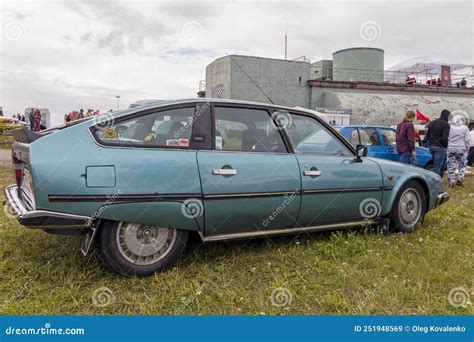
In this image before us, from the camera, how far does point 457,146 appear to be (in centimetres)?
844

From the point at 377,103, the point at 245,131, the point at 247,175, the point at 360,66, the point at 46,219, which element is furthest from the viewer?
the point at 360,66

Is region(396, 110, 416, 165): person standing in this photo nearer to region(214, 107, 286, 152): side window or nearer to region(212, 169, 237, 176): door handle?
region(214, 107, 286, 152): side window

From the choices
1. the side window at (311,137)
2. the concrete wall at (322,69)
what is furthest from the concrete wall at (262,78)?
the side window at (311,137)

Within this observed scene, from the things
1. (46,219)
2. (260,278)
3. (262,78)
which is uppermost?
(262,78)

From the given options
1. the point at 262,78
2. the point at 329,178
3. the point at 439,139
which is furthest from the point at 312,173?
the point at 262,78

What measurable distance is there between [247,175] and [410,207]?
2.36 m

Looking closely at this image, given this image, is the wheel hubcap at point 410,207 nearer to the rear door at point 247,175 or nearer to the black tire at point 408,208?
the black tire at point 408,208

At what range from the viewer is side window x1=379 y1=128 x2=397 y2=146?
9004mm

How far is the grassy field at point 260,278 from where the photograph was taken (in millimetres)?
2764

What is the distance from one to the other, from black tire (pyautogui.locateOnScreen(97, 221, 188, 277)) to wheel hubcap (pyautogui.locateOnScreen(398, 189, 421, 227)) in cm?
267

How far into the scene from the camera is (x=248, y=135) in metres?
3.58

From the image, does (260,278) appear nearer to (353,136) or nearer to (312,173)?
(312,173)

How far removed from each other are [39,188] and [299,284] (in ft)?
6.95

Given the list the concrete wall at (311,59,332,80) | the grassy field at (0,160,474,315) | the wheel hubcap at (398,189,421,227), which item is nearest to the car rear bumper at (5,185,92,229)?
the grassy field at (0,160,474,315)
